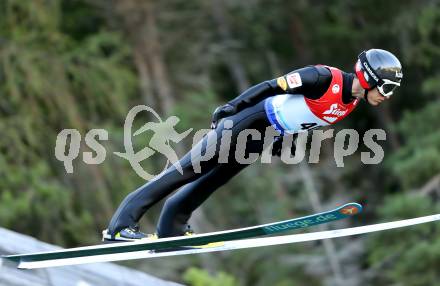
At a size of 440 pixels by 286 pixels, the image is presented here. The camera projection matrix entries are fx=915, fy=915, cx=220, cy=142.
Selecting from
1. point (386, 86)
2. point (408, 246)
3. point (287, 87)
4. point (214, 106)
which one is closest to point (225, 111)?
point (287, 87)

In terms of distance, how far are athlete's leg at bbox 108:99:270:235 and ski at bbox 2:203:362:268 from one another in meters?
0.18

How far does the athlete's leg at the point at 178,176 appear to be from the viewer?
6.27 m

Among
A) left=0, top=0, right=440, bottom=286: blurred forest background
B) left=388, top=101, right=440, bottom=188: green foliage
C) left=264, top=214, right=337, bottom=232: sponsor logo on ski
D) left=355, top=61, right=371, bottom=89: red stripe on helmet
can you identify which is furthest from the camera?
left=388, top=101, right=440, bottom=188: green foliage

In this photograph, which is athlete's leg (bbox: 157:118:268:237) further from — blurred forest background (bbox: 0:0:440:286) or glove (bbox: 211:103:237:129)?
blurred forest background (bbox: 0:0:440:286)

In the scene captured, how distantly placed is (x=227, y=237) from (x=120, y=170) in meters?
9.18

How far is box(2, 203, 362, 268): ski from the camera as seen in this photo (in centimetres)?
638

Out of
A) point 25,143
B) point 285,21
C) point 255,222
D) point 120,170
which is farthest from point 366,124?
point 25,143

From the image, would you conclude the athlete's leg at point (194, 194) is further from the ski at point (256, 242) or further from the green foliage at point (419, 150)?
the green foliage at point (419, 150)

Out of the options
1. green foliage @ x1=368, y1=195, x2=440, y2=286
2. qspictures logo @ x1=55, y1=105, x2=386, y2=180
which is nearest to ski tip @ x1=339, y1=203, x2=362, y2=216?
qspictures logo @ x1=55, y1=105, x2=386, y2=180

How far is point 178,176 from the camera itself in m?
6.33

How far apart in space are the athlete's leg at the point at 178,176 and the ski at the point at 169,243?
7.0 inches

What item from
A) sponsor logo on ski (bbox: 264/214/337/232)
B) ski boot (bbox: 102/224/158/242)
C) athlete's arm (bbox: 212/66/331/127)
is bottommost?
sponsor logo on ski (bbox: 264/214/337/232)

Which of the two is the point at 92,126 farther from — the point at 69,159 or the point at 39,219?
the point at 39,219

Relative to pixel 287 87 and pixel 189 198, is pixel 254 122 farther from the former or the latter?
pixel 189 198
